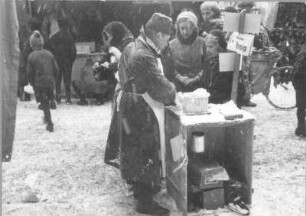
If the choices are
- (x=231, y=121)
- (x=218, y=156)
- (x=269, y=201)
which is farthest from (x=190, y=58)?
(x=269, y=201)

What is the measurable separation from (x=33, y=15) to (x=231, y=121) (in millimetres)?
5855

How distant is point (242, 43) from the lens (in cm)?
377

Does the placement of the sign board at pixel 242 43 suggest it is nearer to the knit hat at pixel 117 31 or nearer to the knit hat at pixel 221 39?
the knit hat at pixel 221 39

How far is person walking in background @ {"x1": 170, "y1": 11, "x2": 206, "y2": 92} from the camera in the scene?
4.65 m

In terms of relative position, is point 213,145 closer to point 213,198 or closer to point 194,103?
point 213,198

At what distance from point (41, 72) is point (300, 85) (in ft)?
12.1

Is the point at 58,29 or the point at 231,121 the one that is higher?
the point at 58,29

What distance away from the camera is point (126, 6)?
8.70 m

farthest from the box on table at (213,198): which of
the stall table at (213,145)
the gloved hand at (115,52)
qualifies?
the gloved hand at (115,52)

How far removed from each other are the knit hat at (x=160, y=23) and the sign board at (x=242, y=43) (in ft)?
2.35

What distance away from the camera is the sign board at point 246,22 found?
374 cm

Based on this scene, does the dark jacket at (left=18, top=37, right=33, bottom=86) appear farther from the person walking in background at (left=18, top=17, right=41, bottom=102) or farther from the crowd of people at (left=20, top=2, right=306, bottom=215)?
the crowd of people at (left=20, top=2, right=306, bottom=215)

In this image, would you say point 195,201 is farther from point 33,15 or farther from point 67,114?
point 33,15

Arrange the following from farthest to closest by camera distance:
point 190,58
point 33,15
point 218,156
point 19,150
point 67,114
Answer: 1. point 33,15
2. point 67,114
3. point 19,150
4. point 190,58
5. point 218,156
